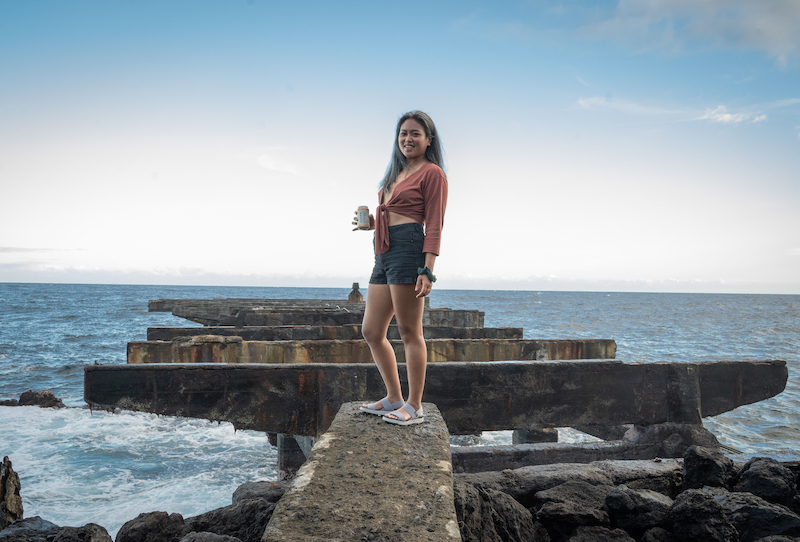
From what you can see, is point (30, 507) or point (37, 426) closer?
point (30, 507)

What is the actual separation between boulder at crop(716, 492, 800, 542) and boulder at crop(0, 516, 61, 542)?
366 centimetres

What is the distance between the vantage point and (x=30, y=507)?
249 inches

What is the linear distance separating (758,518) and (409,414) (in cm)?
195

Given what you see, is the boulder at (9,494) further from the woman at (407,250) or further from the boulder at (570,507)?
the boulder at (570,507)

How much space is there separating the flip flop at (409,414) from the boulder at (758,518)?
1.72 m

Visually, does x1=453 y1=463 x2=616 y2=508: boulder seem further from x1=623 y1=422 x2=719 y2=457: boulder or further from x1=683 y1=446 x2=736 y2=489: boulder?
x1=623 y1=422 x2=719 y2=457: boulder

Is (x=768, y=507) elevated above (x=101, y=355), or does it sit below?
above

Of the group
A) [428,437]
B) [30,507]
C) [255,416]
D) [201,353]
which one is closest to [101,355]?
[30,507]

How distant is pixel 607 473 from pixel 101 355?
2419 centimetres

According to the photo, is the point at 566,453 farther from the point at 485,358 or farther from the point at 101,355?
the point at 101,355

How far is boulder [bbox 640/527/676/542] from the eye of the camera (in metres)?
2.66

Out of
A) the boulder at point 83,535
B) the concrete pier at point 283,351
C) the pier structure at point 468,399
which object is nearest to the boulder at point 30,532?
the boulder at point 83,535

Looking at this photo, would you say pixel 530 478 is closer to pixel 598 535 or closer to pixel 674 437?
pixel 598 535

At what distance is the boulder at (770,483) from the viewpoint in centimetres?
301
